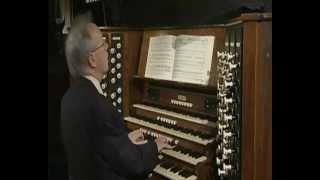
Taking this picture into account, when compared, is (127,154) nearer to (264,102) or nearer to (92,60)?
(92,60)

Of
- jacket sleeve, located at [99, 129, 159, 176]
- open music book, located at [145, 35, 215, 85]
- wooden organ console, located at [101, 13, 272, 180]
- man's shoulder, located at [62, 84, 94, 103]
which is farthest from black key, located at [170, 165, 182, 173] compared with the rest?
man's shoulder, located at [62, 84, 94, 103]

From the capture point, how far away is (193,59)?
1.34 m

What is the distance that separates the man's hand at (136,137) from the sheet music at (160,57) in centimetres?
20

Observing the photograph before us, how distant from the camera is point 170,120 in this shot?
1398 mm

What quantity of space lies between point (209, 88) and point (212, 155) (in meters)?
0.17

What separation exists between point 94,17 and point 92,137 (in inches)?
11.1

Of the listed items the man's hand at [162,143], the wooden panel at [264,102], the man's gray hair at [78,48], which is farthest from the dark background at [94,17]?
the man's hand at [162,143]

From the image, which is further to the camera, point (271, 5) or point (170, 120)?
point (170, 120)

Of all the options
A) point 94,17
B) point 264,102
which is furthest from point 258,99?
point 94,17

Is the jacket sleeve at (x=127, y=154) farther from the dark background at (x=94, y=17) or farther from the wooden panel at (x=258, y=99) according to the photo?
the wooden panel at (x=258, y=99)

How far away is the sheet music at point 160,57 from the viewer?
142 centimetres
